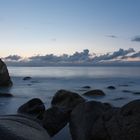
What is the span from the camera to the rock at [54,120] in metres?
16.8

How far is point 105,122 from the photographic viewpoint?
12820 millimetres

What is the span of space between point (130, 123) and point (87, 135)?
2.32 metres

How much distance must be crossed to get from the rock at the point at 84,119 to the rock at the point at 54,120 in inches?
102

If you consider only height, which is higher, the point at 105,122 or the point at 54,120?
the point at 105,122

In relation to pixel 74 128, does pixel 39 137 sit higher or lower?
higher

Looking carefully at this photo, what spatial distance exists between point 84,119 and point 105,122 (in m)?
1.36

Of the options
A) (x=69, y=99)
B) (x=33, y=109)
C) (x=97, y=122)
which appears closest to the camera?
(x=97, y=122)

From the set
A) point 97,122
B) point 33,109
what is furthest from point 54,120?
point 33,109

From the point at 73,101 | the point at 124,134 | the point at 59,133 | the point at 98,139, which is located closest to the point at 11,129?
the point at 124,134

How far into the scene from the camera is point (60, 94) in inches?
1099

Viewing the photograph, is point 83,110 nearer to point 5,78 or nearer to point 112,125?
point 112,125

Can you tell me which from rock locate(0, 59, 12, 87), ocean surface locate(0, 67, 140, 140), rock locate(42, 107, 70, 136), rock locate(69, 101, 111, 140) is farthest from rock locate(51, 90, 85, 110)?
rock locate(0, 59, 12, 87)

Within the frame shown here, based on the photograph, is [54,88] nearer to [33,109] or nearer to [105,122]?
[33,109]

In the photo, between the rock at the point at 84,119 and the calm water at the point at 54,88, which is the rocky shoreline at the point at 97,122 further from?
the calm water at the point at 54,88
